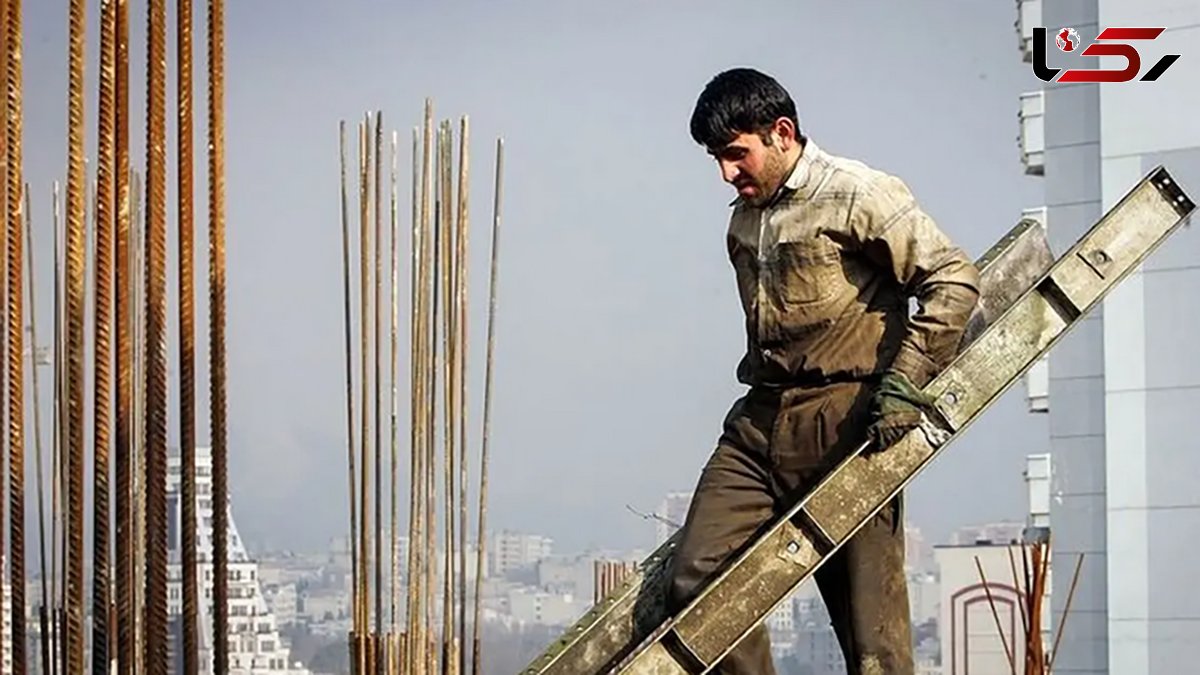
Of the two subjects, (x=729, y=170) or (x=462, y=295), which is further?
(x=462, y=295)

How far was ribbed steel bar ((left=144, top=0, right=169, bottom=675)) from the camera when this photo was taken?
Answer: 185 inches

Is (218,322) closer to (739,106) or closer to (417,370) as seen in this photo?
(417,370)

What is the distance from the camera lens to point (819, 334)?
3.19m

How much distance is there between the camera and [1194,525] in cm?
1586

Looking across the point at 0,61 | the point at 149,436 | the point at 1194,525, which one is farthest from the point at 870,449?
the point at 1194,525

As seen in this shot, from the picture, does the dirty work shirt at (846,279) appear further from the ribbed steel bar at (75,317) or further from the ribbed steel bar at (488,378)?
the ribbed steel bar at (488,378)

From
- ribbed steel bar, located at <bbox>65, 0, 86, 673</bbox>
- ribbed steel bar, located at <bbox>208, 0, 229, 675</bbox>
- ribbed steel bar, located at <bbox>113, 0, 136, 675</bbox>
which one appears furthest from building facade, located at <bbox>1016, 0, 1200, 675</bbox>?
ribbed steel bar, located at <bbox>208, 0, 229, 675</bbox>

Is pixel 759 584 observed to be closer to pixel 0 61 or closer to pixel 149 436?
pixel 149 436

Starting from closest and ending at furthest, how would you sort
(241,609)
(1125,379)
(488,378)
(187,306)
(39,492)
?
(187,306)
(488,378)
(39,492)
(241,609)
(1125,379)

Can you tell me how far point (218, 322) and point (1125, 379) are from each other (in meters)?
11.9

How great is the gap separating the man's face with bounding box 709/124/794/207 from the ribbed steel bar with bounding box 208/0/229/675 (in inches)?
74.5

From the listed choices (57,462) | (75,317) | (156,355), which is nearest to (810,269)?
(156,355)

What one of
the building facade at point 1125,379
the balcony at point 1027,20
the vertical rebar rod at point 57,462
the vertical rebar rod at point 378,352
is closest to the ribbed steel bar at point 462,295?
the vertical rebar rod at point 378,352

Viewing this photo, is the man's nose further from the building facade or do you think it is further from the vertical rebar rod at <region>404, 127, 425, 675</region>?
the building facade
